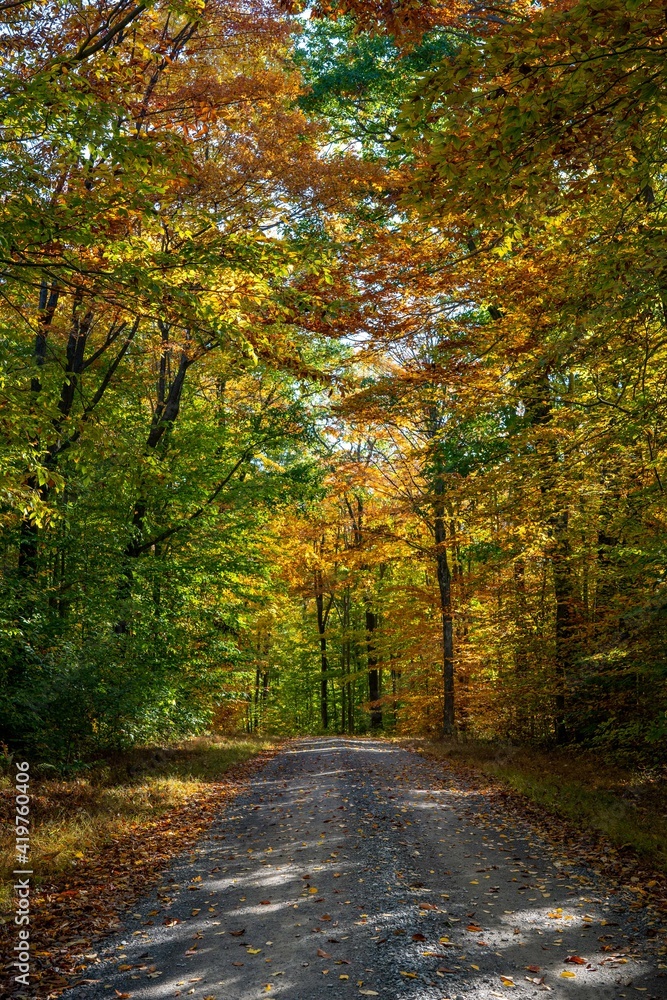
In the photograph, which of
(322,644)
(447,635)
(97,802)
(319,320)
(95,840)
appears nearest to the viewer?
(95,840)

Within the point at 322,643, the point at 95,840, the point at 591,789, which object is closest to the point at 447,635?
the point at 591,789

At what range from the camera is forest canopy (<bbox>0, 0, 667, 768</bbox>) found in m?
5.62

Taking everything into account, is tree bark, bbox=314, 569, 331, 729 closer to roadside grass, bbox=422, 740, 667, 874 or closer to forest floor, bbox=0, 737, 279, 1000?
roadside grass, bbox=422, 740, 667, 874

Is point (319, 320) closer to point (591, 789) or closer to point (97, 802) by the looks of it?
point (97, 802)

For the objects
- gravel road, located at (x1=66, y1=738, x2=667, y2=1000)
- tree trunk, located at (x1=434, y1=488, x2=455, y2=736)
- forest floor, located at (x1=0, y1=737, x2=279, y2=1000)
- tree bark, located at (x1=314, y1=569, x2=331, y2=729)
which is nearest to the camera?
gravel road, located at (x1=66, y1=738, x2=667, y2=1000)

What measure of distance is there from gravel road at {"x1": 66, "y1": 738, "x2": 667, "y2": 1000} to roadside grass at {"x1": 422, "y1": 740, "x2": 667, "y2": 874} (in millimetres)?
906

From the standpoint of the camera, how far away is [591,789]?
10234 mm

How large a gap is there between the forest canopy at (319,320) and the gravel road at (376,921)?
3.03 meters

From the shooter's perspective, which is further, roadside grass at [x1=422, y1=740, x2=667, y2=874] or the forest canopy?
roadside grass at [x1=422, y1=740, x2=667, y2=874]

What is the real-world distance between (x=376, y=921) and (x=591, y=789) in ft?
20.5

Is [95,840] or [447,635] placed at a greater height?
[447,635]

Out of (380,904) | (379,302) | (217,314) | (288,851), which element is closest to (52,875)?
(288,851)

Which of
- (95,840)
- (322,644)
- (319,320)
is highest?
(319,320)

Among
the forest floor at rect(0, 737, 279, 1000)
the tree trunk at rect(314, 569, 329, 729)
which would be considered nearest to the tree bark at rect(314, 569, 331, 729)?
the tree trunk at rect(314, 569, 329, 729)
